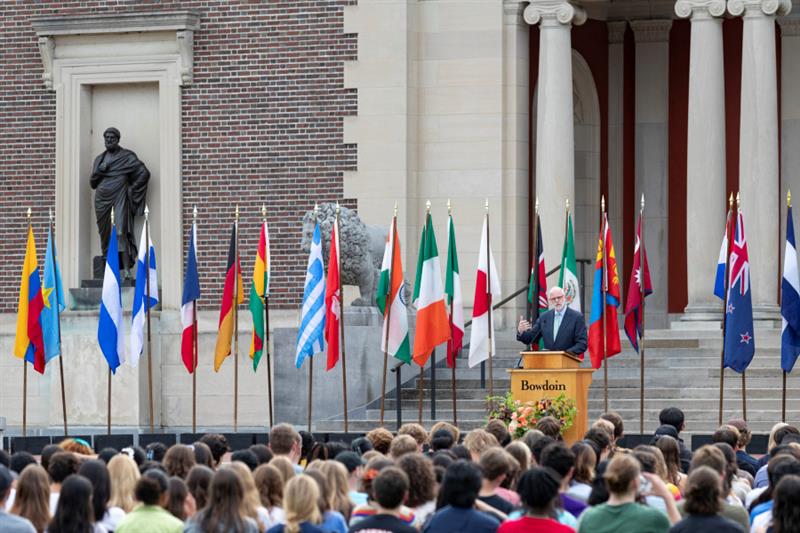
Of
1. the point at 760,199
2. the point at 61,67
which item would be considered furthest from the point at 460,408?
the point at 61,67

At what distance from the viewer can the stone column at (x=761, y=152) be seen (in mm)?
26422

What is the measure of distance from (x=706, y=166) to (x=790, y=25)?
4.11 meters

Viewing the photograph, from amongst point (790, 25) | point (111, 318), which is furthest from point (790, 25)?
point (111, 318)

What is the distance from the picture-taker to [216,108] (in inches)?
1145

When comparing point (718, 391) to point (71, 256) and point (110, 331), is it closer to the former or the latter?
point (110, 331)

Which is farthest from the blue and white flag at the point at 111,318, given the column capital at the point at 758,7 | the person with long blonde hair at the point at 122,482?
the person with long blonde hair at the point at 122,482

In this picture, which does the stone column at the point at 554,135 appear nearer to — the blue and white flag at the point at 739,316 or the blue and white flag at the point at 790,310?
the blue and white flag at the point at 739,316

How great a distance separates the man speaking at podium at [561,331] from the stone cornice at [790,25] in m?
10.6

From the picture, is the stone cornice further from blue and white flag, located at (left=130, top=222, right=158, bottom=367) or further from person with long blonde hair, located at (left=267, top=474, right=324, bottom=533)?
person with long blonde hair, located at (left=267, top=474, right=324, bottom=533)

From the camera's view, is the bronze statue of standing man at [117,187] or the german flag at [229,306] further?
the bronze statue of standing man at [117,187]

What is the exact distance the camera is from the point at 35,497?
1037 cm

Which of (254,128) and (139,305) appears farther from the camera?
(254,128)

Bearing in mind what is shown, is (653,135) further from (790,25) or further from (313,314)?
(313,314)

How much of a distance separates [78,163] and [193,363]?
615cm
